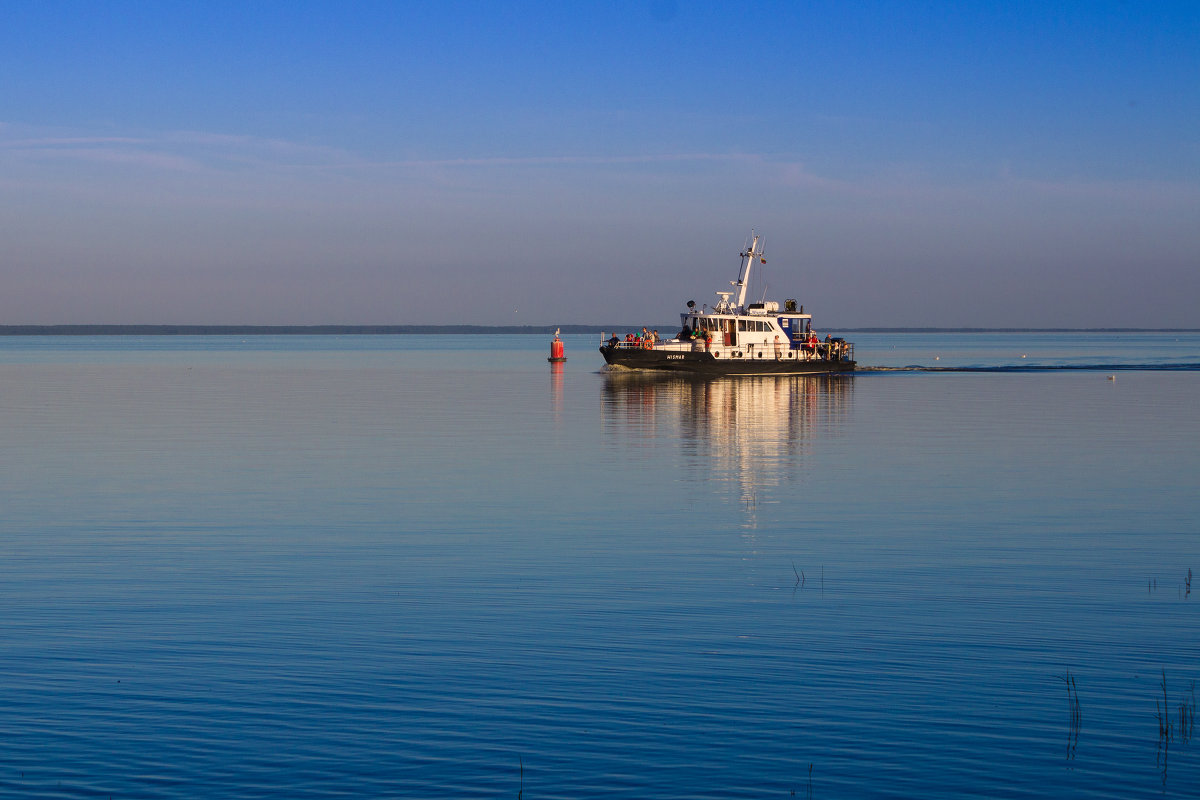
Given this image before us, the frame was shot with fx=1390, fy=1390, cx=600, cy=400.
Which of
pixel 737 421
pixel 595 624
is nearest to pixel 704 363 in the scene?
pixel 737 421

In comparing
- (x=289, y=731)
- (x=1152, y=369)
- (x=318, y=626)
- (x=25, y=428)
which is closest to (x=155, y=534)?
(x=318, y=626)

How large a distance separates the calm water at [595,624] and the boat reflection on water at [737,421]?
570 millimetres

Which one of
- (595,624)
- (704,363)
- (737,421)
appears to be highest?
(704,363)

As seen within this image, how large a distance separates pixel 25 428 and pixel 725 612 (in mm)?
43319

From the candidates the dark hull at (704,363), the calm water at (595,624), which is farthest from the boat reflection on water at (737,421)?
the dark hull at (704,363)

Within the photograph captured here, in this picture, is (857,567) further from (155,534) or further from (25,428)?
(25,428)

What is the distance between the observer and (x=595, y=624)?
18484 mm

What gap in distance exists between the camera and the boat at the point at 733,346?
355 ft

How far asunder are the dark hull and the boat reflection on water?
100 centimetres

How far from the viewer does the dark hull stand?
353ft

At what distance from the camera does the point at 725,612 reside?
19.5 m

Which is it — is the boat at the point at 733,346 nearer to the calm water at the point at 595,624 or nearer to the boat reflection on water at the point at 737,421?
Answer: the boat reflection on water at the point at 737,421

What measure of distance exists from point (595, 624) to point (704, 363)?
89.5 metres

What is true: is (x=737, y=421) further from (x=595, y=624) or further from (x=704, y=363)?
(x=704, y=363)
